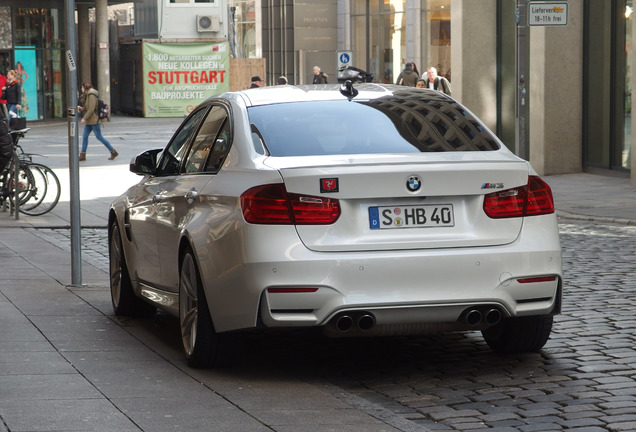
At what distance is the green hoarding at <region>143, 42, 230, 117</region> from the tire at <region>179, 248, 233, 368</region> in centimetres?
4329

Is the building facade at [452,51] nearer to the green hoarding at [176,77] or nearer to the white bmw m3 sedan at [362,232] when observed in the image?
the green hoarding at [176,77]

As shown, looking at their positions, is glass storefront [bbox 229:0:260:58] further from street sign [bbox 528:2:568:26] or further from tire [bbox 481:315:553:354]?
tire [bbox 481:315:553:354]

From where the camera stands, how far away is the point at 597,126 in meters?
22.1

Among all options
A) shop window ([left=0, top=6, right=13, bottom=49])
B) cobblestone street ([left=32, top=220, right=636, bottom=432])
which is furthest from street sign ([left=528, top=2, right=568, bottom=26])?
shop window ([left=0, top=6, right=13, bottom=49])

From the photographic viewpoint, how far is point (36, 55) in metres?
45.8

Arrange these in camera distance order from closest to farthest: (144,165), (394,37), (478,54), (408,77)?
(144,165) → (478,54) → (408,77) → (394,37)

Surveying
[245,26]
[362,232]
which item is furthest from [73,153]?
[245,26]

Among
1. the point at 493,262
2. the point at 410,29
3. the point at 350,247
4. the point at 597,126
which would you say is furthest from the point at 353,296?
the point at 410,29

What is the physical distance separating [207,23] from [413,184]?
155 ft

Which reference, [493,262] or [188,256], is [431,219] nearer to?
[493,262]

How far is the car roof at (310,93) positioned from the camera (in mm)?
7082

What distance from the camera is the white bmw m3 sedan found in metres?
6.05

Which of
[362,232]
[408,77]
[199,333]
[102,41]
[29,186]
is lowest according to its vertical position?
[29,186]

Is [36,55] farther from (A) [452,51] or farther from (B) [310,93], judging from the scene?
(B) [310,93]
